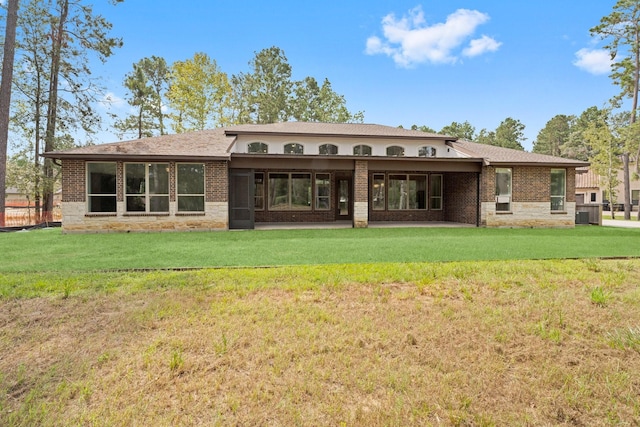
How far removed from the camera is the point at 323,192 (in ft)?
53.5

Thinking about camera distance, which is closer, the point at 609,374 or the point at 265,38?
the point at 609,374

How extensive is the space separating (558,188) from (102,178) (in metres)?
18.9

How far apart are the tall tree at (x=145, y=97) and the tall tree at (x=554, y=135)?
5626 centimetres

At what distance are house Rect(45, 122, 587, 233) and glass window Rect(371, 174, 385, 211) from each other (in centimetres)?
5

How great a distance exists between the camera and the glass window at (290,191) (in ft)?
52.1

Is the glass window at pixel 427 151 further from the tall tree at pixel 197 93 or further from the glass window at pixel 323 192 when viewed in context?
the tall tree at pixel 197 93

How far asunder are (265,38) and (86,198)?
982 inches

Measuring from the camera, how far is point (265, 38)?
30984 millimetres

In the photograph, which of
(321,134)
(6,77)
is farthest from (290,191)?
(6,77)

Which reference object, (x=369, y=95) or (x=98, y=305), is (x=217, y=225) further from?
(x=369, y=95)

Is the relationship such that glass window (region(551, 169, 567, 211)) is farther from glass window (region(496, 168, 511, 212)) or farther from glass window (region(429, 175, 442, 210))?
glass window (region(429, 175, 442, 210))

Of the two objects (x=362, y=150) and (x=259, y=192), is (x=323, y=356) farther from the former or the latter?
(x=362, y=150)

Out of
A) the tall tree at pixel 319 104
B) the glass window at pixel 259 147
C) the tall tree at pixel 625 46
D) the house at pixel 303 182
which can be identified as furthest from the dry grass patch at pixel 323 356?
the tall tree at pixel 319 104

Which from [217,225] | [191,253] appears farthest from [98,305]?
[217,225]
